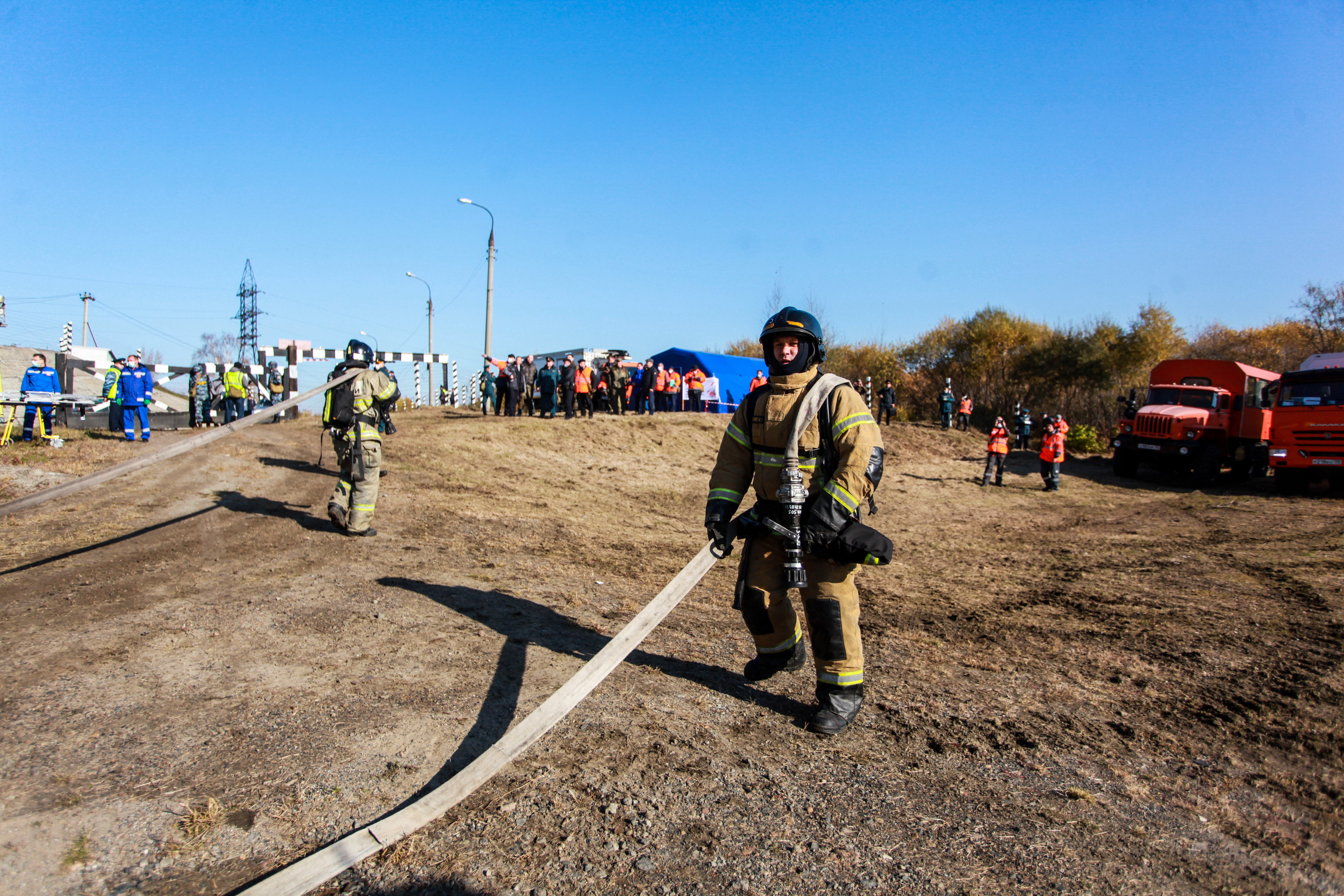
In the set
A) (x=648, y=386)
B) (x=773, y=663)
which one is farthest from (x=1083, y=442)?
(x=773, y=663)

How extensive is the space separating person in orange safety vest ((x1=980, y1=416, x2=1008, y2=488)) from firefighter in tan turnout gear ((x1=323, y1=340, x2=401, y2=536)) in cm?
1571

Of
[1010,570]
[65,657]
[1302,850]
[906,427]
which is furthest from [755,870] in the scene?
[906,427]

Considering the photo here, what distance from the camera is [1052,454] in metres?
19.1

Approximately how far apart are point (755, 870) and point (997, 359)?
39.3 meters

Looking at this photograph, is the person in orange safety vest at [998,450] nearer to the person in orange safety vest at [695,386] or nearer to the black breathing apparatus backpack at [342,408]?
→ the person in orange safety vest at [695,386]

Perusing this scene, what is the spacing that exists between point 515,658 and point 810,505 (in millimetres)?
2271

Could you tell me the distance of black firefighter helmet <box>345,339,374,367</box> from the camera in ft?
28.3

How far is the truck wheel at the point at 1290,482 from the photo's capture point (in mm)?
17234

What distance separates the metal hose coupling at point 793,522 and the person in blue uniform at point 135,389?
45.1 feet

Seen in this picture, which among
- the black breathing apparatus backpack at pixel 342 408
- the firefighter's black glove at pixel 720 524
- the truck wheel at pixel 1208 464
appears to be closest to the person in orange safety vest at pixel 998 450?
the truck wheel at pixel 1208 464

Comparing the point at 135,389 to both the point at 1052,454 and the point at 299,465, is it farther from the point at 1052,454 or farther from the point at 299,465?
the point at 1052,454

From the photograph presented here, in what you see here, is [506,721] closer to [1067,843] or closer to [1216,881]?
→ [1067,843]

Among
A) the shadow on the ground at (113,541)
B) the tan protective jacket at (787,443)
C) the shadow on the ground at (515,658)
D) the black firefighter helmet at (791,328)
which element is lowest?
the shadow on the ground at (515,658)

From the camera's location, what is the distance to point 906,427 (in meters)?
28.2
